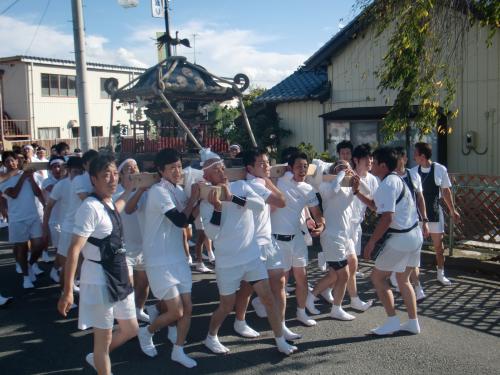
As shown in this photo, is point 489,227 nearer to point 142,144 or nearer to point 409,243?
point 409,243

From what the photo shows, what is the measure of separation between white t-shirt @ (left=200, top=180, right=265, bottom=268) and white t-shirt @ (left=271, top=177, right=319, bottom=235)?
65cm

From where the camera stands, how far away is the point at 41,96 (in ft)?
92.5

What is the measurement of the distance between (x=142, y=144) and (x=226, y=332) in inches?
217

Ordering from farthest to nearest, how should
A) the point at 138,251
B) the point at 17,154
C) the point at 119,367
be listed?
the point at 17,154, the point at 138,251, the point at 119,367

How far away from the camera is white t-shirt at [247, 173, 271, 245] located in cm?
488

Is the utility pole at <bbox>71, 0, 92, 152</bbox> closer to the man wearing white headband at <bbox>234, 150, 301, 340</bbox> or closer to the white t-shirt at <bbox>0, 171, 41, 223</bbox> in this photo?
the white t-shirt at <bbox>0, 171, 41, 223</bbox>

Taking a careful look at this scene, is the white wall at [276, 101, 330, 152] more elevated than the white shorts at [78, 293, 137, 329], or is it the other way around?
the white wall at [276, 101, 330, 152]

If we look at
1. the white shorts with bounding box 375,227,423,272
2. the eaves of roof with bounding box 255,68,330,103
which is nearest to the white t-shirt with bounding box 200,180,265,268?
the white shorts with bounding box 375,227,423,272

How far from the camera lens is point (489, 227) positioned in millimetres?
8141

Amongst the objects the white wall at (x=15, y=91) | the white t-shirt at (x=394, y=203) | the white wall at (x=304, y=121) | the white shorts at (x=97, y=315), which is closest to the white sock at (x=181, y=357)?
the white shorts at (x=97, y=315)

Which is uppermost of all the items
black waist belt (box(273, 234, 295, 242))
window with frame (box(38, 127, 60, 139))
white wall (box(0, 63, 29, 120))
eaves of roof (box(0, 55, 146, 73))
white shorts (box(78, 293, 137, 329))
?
eaves of roof (box(0, 55, 146, 73))

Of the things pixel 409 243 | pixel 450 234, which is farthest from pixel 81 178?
pixel 450 234

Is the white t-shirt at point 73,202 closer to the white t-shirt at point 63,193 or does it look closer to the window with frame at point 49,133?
the white t-shirt at point 63,193

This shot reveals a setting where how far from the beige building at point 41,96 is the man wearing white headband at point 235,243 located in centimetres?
2440
